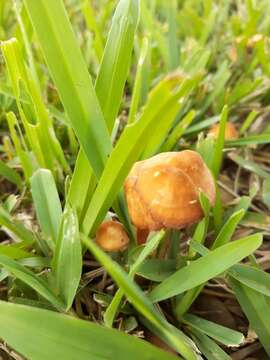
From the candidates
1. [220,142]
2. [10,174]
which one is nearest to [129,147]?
[220,142]

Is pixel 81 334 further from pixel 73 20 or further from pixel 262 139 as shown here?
pixel 73 20

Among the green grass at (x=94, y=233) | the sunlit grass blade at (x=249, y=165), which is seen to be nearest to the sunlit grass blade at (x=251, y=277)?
the green grass at (x=94, y=233)

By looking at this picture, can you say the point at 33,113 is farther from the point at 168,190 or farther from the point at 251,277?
the point at 251,277

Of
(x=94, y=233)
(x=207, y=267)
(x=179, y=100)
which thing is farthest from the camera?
(x=94, y=233)

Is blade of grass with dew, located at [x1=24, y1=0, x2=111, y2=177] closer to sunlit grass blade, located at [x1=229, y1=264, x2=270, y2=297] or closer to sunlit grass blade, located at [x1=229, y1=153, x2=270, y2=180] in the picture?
sunlit grass blade, located at [x1=229, y1=264, x2=270, y2=297]

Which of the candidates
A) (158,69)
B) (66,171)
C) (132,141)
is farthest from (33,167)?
(158,69)
